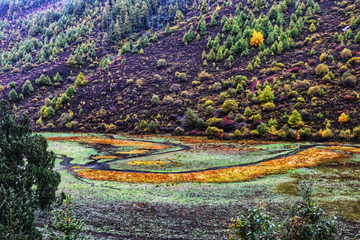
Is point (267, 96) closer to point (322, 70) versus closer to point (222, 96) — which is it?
point (222, 96)

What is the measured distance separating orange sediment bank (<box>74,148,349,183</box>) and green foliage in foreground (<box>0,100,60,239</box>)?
1473 cm

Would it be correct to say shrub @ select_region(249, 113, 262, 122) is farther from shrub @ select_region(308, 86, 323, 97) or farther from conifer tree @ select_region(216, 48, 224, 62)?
conifer tree @ select_region(216, 48, 224, 62)

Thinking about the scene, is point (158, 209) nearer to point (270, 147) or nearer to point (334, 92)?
point (270, 147)

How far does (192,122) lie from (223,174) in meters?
36.1

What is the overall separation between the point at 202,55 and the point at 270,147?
6854cm

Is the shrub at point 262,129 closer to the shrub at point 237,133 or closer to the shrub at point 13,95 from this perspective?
the shrub at point 237,133

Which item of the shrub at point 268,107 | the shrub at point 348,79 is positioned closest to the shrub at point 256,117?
the shrub at point 268,107

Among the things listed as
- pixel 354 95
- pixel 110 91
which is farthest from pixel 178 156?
Result: pixel 110 91

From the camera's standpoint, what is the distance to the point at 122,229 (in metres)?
14.2

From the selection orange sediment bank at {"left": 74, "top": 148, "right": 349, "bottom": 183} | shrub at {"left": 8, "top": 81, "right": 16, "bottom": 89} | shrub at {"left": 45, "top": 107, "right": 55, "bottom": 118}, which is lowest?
orange sediment bank at {"left": 74, "top": 148, "right": 349, "bottom": 183}

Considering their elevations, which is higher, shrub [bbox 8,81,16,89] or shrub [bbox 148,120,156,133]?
shrub [bbox 8,81,16,89]

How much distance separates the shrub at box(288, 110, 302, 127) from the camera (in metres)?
52.1

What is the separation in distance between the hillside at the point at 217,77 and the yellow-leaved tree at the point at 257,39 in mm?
430

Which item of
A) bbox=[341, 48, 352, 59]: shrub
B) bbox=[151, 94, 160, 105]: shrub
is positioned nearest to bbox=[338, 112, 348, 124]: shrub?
bbox=[341, 48, 352, 59]: shrub
